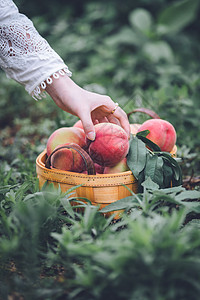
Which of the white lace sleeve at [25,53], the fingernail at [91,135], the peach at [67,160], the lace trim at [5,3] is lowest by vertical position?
the peach at [67,160]

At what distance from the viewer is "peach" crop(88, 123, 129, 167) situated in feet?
4.14

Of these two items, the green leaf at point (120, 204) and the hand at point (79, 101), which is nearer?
the green leaf at point (120, 204)

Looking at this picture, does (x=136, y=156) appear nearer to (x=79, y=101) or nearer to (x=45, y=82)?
(x=79, y=101)

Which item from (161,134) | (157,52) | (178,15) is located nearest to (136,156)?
(161,134)

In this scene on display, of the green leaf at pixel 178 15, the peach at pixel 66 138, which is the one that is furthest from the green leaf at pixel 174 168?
the green leaf at pixel 178 15

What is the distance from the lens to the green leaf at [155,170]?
1.27 metres

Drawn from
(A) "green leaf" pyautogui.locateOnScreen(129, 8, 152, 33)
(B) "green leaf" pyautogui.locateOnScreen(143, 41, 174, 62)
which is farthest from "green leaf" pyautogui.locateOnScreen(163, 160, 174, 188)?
(A) "green leaf" pyautogui.locateOnScreen(129, 8, 152, 33)

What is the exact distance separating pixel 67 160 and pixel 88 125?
0.17 metres

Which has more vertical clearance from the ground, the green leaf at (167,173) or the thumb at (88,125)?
the thumb at (88,125)

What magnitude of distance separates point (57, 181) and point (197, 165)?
106 centimetres

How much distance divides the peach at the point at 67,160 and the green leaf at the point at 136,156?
20cm

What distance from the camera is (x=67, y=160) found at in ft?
4.22

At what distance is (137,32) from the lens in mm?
4055

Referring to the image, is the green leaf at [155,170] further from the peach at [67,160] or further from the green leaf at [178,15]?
the green leaf at [178,15]
